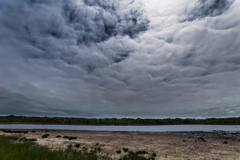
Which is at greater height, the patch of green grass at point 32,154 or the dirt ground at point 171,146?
the patch of green grass at point 32,154

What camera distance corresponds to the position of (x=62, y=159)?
916cm

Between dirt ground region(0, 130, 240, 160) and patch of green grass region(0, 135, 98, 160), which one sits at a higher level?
patch of green grass region(0, 135, 98, 160)

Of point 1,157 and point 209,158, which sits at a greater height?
point 1,157

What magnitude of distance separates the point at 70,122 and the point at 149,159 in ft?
609

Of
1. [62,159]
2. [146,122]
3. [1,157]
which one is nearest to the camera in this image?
[1,157]

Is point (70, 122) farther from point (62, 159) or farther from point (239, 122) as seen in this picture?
point (239, 122)

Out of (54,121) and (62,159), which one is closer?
(62,159)

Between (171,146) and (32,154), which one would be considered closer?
(32,154)

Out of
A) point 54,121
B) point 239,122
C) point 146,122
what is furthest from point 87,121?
point 239,122

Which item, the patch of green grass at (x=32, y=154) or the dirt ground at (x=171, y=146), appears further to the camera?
the dirt ground at (x=171, y=146)

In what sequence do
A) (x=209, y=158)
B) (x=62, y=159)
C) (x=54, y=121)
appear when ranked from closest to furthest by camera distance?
1. (x=62, y=159)
2. (x=209, y=158)
3. (x=54, y=121)

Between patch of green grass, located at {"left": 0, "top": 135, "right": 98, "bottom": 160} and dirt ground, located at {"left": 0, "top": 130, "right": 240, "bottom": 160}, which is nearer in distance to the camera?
patch of green grass, located at {"left": 0, "top": 135, "right": 98, "bottom": 160}

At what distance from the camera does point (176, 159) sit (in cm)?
1570

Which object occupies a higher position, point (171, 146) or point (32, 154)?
point (32, 154)
